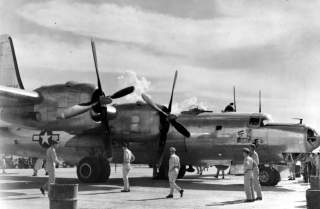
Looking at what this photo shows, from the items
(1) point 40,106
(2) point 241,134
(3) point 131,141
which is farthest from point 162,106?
(1) point 40,106

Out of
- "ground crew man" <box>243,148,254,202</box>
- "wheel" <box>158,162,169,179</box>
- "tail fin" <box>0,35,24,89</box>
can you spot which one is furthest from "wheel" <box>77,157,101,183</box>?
"ground crew man" <box>243,148,254,202</box>

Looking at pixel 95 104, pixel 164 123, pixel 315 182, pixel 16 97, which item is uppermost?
pixel 16 97

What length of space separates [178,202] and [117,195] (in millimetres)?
2599

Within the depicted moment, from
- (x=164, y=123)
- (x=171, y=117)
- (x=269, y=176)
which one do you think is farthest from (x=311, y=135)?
(x=164, y=123)

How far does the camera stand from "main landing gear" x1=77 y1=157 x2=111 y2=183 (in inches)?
727

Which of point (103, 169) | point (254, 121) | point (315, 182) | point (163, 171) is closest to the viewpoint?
point (315, 182)

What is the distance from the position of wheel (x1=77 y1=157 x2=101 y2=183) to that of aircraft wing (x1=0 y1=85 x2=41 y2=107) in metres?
3.48

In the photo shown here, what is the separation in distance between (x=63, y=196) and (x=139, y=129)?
1050 cm

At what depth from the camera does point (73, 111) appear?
16859 millimetres

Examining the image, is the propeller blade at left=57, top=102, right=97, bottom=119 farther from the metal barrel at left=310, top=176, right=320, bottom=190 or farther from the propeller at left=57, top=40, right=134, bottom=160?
the metal barrel at left=310, top=176, right=320, bottom=190

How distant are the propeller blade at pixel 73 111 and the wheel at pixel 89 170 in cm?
266

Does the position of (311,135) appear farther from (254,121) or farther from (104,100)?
(104,100)

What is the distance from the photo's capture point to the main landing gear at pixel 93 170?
60.6 feet

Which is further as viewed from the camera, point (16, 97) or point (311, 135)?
point (311, 135)
